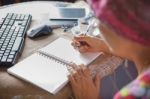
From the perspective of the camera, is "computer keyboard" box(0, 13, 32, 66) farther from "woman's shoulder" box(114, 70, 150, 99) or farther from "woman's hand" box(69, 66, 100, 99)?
"woman's shoulder" box(114, 70, 150, 99)

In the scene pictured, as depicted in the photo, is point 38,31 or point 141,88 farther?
point 38,31

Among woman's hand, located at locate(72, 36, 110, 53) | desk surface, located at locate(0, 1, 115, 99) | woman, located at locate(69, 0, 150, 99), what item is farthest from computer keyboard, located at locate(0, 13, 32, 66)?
woman, located at locate(69, 0, 150, 99)

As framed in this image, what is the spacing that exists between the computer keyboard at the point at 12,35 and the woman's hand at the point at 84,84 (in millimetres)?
235

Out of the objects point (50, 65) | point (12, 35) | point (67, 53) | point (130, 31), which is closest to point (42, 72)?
point (50, 65)

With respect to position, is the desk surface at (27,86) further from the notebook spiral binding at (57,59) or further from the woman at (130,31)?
the woman at (130,31)

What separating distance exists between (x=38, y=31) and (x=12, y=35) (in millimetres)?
108

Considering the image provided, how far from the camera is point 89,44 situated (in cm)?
111

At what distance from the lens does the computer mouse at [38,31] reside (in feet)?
4.02

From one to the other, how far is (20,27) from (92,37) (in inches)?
13.2

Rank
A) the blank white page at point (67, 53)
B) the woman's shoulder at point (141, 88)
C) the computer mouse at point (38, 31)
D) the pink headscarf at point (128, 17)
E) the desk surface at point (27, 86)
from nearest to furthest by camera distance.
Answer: the pink headscarf at point (128, 17)
the woman's shoulder at point (141, 88)
the desk surface at point (27, 86)
the blank white page at point (67, 53)
the computer mouse at point (38, 31)

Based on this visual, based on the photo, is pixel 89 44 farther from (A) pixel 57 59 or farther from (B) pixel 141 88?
(B) pixel 141 88

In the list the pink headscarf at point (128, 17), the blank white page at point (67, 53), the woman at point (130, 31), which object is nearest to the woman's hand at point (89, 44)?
the blank white page at point (67, 53)

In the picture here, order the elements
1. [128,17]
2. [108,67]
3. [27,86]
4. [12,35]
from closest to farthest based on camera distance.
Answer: [128,17] < [27,86] < [108,67] < [12,35]

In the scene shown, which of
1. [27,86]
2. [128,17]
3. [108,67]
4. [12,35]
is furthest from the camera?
[12,35]
